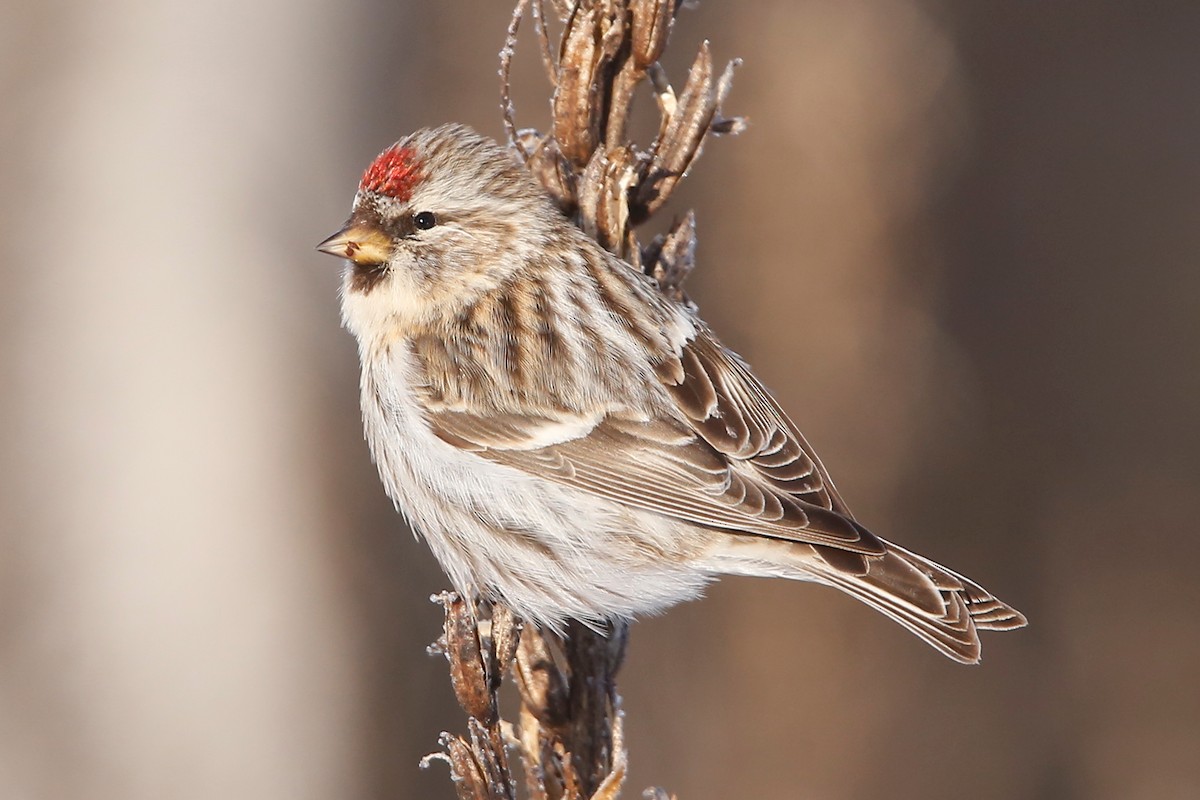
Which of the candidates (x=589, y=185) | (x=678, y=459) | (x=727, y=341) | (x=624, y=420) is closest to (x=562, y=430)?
(x=624, y=420)

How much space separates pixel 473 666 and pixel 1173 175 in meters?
7.98

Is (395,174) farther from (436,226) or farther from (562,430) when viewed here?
(562,430)

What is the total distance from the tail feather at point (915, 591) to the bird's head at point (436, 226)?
98cm

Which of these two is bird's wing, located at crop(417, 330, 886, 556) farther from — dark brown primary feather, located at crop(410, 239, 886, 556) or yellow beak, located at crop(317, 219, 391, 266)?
yellow beak, located at crop(317, 219, 391, 266)

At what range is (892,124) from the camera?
23.7ft

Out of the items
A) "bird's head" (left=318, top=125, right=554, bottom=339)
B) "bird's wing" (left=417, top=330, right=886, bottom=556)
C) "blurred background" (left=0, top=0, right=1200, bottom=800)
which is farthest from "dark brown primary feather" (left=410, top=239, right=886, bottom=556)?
"blurred background" (left=0, top=0, right=1200, bottom=800)

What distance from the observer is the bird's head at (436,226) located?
3131 mm

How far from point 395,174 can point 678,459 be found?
0.97 metres

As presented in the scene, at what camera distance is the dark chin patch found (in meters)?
3.24

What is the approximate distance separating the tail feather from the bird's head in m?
0.98

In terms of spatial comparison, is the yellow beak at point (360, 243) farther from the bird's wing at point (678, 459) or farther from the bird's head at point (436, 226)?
the bird's wing at point (678, 459)

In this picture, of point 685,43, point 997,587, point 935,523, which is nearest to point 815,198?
point 685,43

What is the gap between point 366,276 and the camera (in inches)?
128

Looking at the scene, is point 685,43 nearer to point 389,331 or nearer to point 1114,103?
point 1114,103
